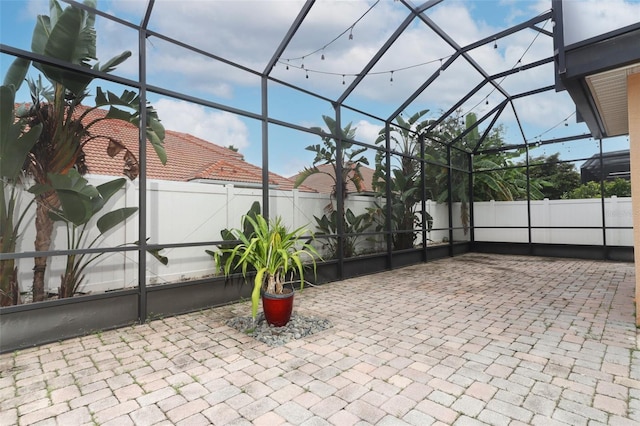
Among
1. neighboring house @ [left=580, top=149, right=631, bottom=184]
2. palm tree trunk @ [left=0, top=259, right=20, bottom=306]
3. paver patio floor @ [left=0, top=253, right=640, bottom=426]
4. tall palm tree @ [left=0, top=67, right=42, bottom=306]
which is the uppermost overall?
neighboring house @ [left=580, top=149, right=631, bottom=184]

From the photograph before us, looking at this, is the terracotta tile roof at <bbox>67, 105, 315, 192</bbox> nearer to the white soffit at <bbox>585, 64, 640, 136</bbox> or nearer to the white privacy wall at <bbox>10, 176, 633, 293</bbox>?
the white privacy wall at <bbox>10, 176, 633, 293</bbox>

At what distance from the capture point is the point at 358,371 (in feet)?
8.23

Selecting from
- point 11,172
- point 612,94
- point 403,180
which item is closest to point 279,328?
point 11,172

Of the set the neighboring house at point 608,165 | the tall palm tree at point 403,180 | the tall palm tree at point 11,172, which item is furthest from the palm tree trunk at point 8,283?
the neighboring house at point 608,165

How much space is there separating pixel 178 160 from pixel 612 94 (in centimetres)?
656

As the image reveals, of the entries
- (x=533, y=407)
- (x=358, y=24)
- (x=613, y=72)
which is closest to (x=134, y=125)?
(x=358, y=24)

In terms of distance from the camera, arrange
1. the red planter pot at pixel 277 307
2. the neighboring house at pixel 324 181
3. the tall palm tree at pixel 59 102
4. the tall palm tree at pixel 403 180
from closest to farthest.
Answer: the tall palm tree at pixel 59 102 < the red planter pot at pixel 277 307 < the neighboring house at pixel 324 181 < the tall palm tree at pixel 403 180

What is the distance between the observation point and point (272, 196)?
5.36 meters

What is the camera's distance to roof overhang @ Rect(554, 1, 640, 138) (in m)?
2.95

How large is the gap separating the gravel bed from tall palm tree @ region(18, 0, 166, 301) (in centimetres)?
205

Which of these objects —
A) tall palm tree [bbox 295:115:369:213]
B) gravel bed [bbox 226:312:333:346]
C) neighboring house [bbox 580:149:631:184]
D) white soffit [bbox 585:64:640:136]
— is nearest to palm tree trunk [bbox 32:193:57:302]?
gravel bed [bbox 226:312:333:346]

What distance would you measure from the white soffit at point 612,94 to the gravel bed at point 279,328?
Answer: 148 inches

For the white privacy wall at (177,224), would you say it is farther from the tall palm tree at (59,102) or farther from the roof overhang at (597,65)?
the roof overhang at (597,65)

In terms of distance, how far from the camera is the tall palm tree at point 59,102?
3.29 m
